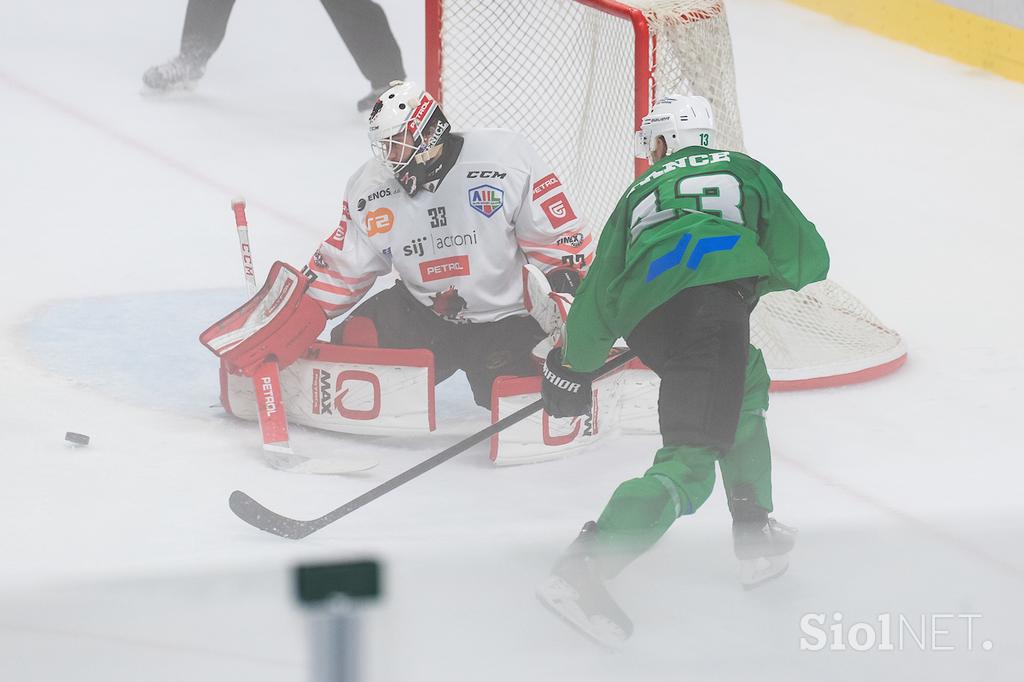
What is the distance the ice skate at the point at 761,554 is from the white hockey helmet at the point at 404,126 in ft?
3.54

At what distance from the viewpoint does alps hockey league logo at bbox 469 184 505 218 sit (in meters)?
3.16

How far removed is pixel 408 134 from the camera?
3066mm

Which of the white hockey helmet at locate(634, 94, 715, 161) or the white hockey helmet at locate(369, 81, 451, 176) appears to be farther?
the white hockey helmet at locate(369, 81, 451, 176)

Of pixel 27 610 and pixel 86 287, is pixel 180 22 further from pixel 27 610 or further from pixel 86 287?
pixel 27 610

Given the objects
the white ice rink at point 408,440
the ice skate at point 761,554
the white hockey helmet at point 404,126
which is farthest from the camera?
the white hockey helmet at point 404,126

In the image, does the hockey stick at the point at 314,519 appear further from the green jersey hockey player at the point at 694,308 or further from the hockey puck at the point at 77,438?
the hockey puck at the point at 77,438

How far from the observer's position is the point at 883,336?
3.67 m

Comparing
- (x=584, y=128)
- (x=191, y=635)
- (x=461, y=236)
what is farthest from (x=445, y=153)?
(x=191, y=635)

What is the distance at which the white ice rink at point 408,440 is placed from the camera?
165 centimetres

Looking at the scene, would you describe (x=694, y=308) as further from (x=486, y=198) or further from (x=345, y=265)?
(x=345, y=265)

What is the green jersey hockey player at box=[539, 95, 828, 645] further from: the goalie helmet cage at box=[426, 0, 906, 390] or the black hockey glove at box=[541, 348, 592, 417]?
the goalie helmet cage at box=[426, 0, 906, 390]

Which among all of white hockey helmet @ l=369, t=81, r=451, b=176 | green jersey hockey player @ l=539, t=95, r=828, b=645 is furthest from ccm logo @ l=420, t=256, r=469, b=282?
green jersey hockey player @ l=539, t=95, r=828, b=645

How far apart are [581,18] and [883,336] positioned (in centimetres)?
109

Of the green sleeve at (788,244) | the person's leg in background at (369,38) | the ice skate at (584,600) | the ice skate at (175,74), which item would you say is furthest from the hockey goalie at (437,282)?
the ice skate at (175,74)
